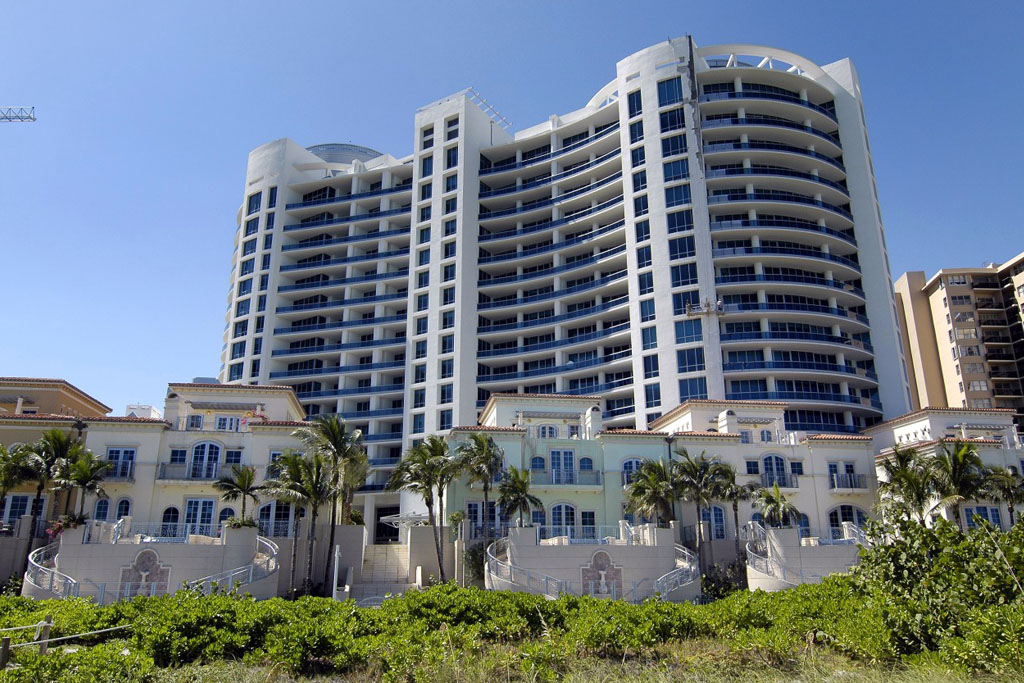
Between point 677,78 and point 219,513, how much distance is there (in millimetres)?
64197

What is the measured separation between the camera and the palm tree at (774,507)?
4347 centimetres

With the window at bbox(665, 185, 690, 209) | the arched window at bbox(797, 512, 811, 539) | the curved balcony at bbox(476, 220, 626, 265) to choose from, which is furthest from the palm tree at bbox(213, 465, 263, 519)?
the curved balcony at bbox(476, 220, 626, 265)

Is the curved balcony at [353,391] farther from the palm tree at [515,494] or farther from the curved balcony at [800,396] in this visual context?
the palm tree at [515,494]

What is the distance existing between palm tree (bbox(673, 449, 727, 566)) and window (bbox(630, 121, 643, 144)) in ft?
161

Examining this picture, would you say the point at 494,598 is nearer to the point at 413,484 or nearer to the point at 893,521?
the point at 893,521

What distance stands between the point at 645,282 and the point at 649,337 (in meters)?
6.10

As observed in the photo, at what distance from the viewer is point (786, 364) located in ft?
241

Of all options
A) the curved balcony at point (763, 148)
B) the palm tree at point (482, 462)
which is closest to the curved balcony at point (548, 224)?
the curved balcony at point (763, 148)

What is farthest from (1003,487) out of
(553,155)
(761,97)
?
(553,155)

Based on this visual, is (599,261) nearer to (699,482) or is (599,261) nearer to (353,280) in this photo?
(353,280)

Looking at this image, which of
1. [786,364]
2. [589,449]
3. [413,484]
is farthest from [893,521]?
[786,364]

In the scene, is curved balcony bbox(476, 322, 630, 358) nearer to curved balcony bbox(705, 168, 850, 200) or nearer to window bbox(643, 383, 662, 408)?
window bbox(643, 383, 662, 408)

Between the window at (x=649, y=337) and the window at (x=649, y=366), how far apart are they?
3.42ft

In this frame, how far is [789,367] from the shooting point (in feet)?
241
